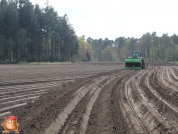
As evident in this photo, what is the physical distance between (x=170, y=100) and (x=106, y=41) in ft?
486

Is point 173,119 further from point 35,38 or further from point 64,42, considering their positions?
point 64,42

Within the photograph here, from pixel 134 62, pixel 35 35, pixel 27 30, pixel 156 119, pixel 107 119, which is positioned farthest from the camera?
pixel 35 35

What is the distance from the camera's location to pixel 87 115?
287 inches

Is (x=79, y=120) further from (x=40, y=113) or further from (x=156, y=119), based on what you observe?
(x=156, y=119)

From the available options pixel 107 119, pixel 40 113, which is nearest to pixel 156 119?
pixel 107 119

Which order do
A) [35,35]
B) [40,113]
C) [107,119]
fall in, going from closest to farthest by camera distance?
1. [107,119]
2. [40,113]
3. [35,35]

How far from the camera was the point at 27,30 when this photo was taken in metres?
57.9

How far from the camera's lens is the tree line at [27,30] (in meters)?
52.7

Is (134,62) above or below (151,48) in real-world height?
below

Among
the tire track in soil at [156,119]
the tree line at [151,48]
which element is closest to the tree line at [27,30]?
the tree line at [151,48]

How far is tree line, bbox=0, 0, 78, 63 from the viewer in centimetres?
5272

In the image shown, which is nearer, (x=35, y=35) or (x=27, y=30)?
(x=27, y=30)

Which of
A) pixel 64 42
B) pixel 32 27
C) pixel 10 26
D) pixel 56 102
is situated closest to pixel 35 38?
pixel 32 27

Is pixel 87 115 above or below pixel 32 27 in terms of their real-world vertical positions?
below
